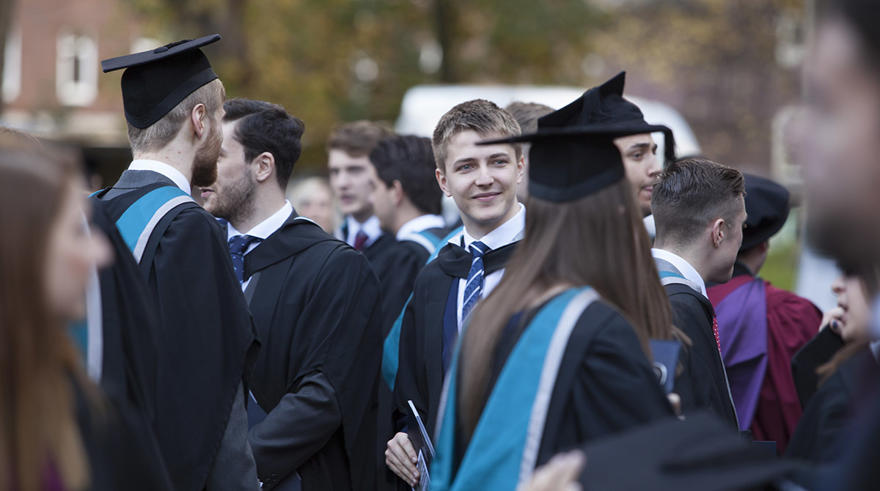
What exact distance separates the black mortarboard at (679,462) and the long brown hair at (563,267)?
1.59 feet

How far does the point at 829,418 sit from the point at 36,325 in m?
2.18

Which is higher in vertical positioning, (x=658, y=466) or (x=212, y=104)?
(x=212, y=104)

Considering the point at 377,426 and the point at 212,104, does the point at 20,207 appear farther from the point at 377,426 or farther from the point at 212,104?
the point at 377,426

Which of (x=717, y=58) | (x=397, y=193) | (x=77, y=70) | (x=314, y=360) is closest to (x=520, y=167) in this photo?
(x=314, y=360)

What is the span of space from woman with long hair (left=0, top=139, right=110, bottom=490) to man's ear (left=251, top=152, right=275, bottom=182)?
111 inches

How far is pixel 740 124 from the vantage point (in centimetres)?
2803

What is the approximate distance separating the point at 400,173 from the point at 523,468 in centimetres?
457

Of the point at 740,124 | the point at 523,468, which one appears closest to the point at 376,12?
the point at 740,124

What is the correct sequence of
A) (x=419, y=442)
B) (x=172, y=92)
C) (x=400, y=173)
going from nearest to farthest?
(x=172, y=92) < (x=419, y=442) < (x=400, y=173)

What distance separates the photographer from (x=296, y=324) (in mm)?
4582

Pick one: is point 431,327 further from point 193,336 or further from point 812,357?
point 812,357

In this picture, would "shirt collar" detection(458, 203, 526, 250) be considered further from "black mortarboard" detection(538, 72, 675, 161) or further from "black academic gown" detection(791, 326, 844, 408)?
"black academic gown" detection(791, 326, 844, 408)

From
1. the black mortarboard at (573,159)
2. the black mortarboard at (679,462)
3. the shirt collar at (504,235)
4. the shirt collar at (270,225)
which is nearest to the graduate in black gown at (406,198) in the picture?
the shirt collar at (270,225)

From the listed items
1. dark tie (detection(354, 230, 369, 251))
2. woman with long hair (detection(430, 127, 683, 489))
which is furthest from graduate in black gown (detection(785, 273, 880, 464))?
dark tie (detection(354, 230, 369, 251))
